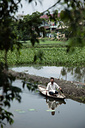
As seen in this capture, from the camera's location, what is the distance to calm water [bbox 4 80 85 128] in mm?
8875

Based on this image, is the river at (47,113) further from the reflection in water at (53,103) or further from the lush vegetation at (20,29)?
the lush vegetation at (20,29)

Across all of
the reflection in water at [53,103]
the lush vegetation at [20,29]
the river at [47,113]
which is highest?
the lush vegetation at [20,29]

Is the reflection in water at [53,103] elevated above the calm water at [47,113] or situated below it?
below

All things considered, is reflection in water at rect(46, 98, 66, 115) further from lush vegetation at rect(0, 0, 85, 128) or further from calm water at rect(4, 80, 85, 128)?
lush vegetation at rect(0, 0, 85, 128)

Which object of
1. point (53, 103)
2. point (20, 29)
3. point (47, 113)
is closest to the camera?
point (20, 29)

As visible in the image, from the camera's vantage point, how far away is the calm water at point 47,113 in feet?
29.1

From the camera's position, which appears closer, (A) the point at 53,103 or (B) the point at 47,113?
(B) the point at 47,113

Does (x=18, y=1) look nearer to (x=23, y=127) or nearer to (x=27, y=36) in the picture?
(x=27, y=36)

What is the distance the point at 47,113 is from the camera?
33.7 ft

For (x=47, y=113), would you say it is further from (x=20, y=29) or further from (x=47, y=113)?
(x=20, y=29)

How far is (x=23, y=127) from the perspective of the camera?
28.0 feet

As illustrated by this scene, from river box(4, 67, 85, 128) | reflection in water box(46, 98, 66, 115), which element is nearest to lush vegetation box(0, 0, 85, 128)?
river box(4, 67, 85, 128)

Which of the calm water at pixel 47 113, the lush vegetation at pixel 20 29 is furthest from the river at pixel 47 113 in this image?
the lush vegetation at pixel 20 29

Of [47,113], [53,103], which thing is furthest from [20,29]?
[53,103]
